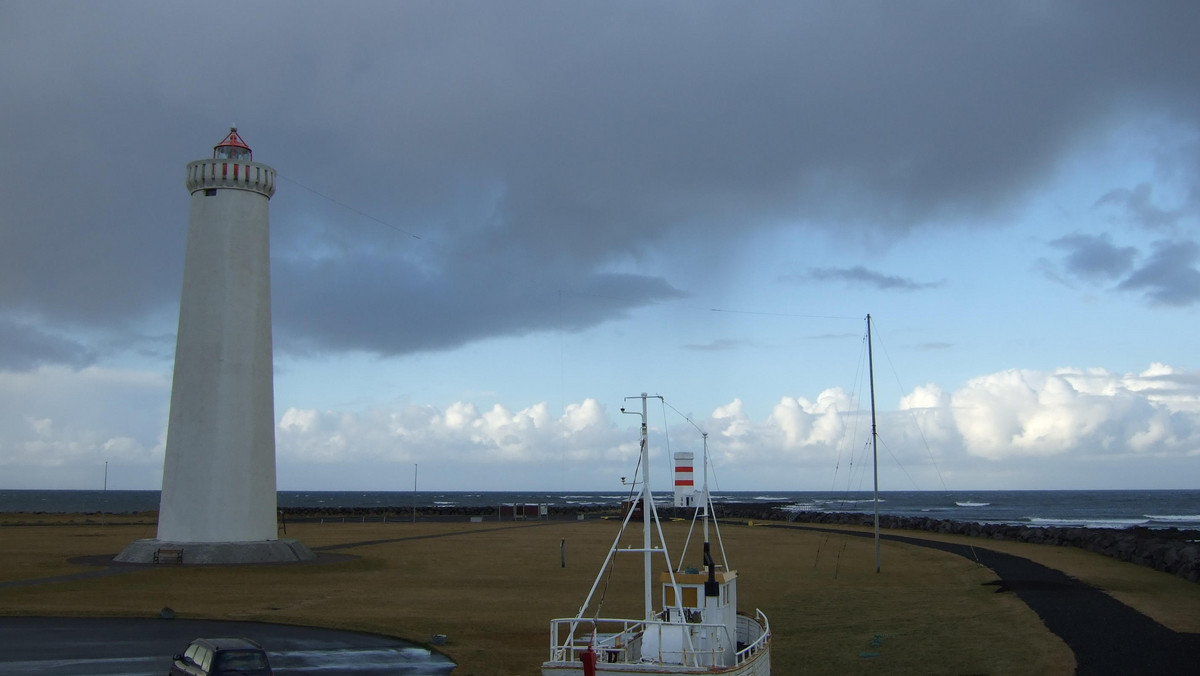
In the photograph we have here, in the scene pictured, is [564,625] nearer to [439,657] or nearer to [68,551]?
[439,657]

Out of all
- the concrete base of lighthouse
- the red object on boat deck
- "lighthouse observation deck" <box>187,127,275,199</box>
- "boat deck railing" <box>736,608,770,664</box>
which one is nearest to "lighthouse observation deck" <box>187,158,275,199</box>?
"lighthouse observation deck" <box>187,127,275,199</box>

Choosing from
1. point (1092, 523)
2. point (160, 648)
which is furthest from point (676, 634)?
point (1092, 523)

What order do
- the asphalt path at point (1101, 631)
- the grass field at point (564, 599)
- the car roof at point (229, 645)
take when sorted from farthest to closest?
1. the grass field at point (564, 599)
2. the asphalt path at point (1101, 631)
3. the car roof at point (229, 645)

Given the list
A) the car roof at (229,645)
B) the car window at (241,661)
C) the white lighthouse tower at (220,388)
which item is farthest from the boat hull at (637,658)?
the white lighthouse tower at (220,388)

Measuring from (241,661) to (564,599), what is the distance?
15851 mm

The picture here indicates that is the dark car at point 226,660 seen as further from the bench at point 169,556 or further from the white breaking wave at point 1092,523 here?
the white breaking wave at point 1092,523

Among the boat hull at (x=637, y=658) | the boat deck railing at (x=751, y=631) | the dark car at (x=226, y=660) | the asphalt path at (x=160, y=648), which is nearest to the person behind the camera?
the dark car at (x=226, y=660)

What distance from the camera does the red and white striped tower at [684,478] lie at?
18.1 meters

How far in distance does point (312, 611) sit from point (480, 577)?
1067cm

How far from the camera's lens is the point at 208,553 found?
3173cm

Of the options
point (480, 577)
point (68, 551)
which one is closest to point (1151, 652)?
point (480, 577)

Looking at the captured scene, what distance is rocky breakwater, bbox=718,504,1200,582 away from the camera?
35.2 meters

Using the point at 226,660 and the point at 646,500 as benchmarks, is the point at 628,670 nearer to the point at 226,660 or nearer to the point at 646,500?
the point at 646,500

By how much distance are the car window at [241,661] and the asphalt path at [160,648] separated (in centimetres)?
265
